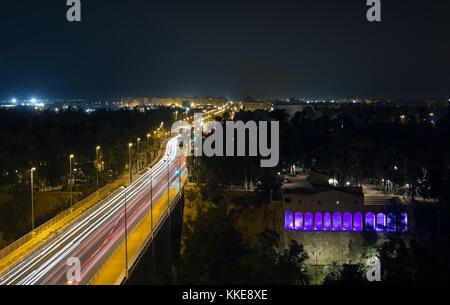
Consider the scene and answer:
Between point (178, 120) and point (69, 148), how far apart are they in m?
46.1

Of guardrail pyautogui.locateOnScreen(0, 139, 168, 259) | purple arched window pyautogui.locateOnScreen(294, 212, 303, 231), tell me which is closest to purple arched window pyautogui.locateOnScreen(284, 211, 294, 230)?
purple arched window pyautogui.locateOnScreen(294, 212, 303, 231)

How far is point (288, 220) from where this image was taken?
21.9m

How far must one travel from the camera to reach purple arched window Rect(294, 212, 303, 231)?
21.8 meters

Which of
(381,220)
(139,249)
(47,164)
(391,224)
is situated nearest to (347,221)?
(381,220)

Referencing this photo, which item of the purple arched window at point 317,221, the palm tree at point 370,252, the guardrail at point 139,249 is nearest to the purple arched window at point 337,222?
the purple arched window at point 317,221

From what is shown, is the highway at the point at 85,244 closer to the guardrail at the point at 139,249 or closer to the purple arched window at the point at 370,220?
the guardrail at the point at 139,249

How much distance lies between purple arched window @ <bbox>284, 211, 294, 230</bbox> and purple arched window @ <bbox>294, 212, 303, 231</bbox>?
0.15m

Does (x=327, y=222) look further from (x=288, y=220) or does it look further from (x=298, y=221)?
(x=288, y=220)

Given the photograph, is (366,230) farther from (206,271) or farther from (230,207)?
(206,271)

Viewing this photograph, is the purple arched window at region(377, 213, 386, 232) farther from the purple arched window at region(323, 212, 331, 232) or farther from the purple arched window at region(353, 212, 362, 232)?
the purple arched window at region(323, 212, 331, 232)

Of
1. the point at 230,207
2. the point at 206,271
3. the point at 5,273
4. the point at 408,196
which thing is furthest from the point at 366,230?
the point at 5,273

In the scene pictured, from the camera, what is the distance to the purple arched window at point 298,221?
2175 cm

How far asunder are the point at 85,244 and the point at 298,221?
11283 mm
